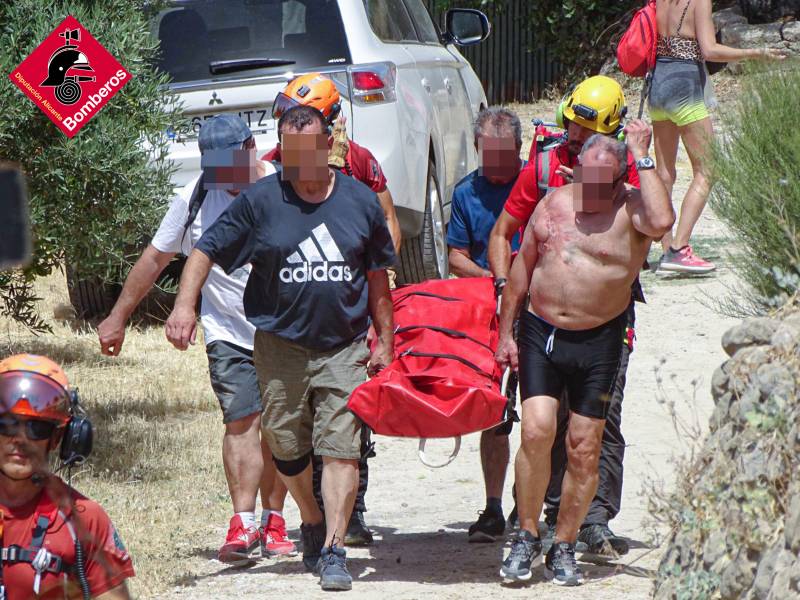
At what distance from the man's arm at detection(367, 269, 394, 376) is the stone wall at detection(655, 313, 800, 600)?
1.39 metres

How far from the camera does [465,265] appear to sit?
607 centimetres

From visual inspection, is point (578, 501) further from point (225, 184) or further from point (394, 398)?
point (225, 184)

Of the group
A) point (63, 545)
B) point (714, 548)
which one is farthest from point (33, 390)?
point (714, 548)

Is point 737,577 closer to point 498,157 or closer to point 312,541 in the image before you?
point 312,541

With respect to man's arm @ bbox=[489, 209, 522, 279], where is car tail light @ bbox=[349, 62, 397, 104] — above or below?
above

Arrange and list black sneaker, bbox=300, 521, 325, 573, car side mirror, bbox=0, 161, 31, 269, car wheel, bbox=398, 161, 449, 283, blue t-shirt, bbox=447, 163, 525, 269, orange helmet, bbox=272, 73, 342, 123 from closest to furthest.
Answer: car side mirror, bbox=0, 161, 31, 269
black sneaker, bbox=300, 521, 325, 573
orange helmet, bbox=272, 73, 342, 123
blue t-shirt, bbox=447, 163, 525, 269
car wheel, bbox=398, 161, 449, 283

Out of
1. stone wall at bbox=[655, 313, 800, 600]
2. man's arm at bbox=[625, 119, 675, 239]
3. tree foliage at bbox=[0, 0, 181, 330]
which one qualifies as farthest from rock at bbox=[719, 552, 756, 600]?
tree foliage at bbox=[0, 0, 181, 330]

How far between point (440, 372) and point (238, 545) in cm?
116

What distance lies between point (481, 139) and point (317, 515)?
1.75 meters

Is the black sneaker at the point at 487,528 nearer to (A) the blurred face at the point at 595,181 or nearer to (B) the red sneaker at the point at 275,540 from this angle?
(B) the red sneaker at the point at 275,540

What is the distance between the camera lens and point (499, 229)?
18.8 feet

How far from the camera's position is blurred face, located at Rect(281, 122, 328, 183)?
520 centimetres

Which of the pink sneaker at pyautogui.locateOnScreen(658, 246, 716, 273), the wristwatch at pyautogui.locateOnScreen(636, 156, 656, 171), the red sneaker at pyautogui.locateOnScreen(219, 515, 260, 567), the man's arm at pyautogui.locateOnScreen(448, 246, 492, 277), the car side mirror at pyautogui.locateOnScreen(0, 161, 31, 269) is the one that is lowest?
the red sneaker at pyautogui.locateOnScreen(219, 515, 260, 567)

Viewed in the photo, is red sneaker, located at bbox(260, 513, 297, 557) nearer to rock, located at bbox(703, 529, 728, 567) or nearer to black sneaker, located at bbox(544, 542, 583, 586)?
black sneaker, located at bbox(544, 542, 583, 586)
